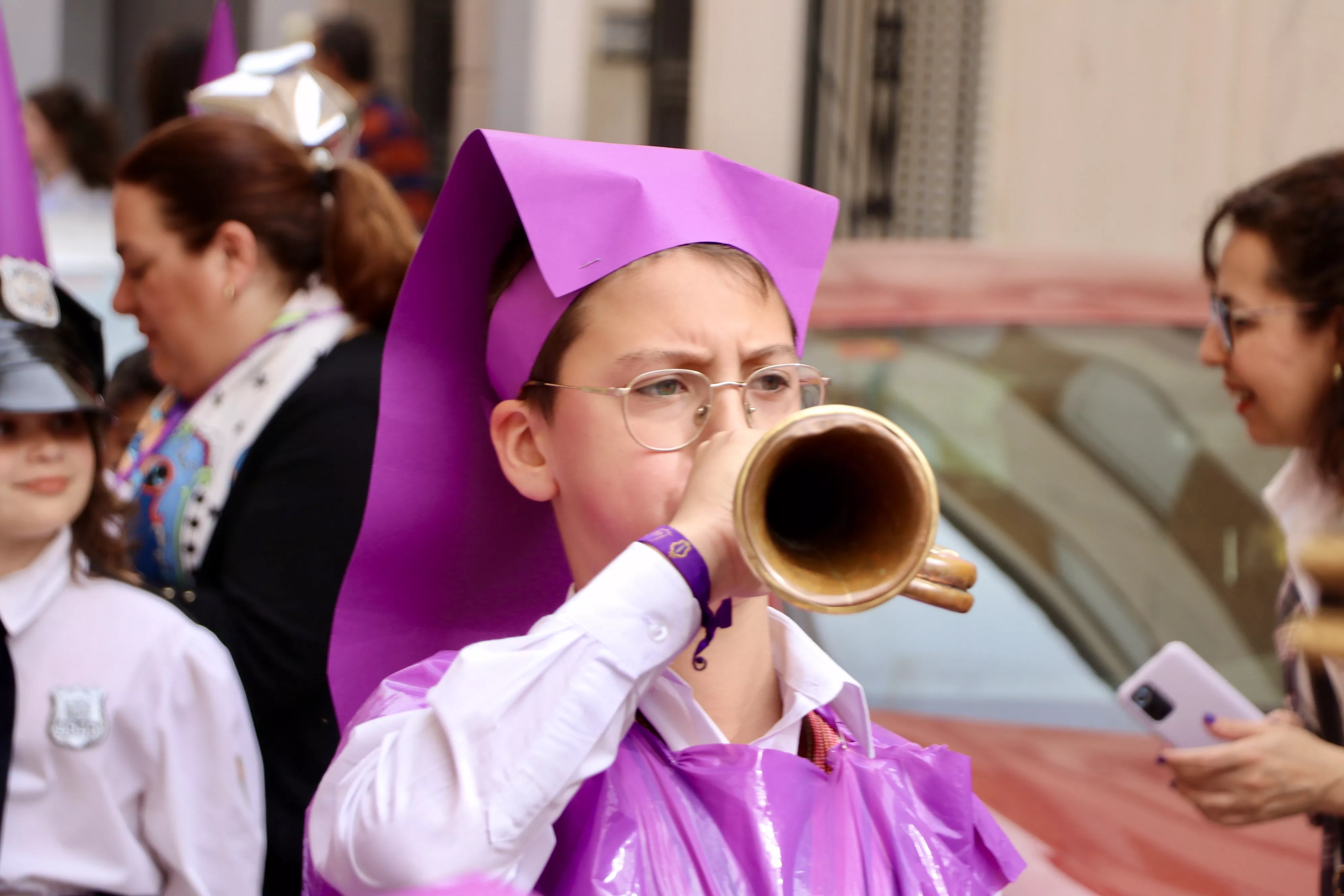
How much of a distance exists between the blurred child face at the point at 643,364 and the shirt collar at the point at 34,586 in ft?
3.54

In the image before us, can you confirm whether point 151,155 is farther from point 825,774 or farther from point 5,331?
point 825,774

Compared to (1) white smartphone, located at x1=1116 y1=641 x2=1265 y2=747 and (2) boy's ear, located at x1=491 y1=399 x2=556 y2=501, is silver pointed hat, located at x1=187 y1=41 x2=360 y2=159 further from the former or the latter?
(1) white smartphone, located at x1=1116 y1=641 x2=1265 y2=747

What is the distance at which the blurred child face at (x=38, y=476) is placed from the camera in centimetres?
241

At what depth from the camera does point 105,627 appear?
7.93 feet

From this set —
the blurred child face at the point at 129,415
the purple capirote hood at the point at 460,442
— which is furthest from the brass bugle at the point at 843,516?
the blurred child face at the point at 129,415

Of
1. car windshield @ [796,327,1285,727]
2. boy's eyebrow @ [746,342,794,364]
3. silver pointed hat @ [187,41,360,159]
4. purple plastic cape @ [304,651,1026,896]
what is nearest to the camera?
purple plastic cape @ [304,651,1026,896]

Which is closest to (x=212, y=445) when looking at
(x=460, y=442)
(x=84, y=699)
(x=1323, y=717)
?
(x=84, y=699)

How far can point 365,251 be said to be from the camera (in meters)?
2.89

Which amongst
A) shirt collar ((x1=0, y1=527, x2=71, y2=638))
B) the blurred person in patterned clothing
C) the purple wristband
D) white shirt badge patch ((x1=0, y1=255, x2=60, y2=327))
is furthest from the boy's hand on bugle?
the blurred person in patterned clothing

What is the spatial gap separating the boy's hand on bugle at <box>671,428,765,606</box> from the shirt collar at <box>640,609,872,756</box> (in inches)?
7.4

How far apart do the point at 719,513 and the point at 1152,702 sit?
1.23 metres

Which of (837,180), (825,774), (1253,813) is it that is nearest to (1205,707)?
(1253,813)

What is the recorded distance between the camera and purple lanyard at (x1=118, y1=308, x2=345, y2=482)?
285cm

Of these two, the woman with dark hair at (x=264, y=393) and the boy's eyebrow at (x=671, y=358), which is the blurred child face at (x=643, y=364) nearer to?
the boy's eyebrow at (x=671, y=358)
